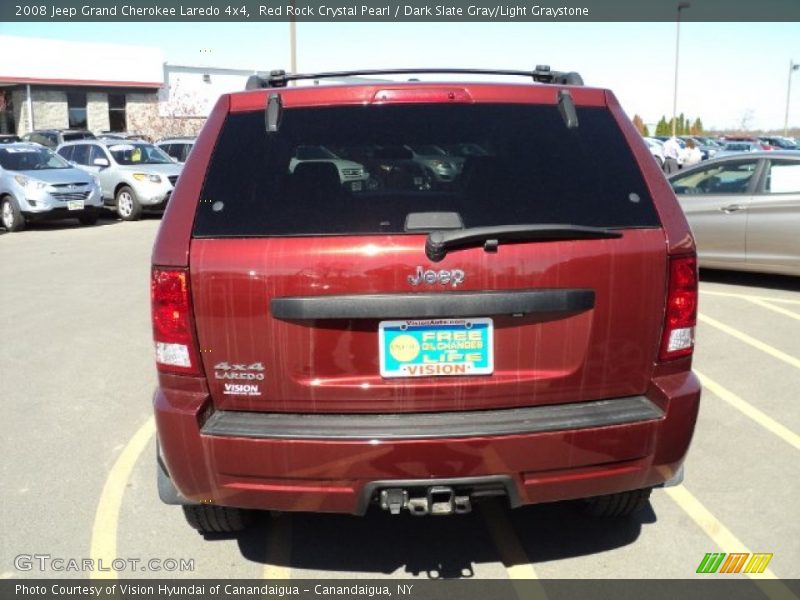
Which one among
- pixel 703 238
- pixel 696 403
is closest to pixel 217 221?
pixel 696 403

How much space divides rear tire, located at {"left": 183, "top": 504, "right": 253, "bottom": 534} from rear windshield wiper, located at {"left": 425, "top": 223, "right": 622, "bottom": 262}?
4.87 ft

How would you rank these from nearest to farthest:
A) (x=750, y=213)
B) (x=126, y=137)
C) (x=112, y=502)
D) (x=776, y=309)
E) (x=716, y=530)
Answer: (x=716, y=530)
(x=112, y=502)
(x=776, y=309)
(x=750, y=213)
(x=126, y=137)

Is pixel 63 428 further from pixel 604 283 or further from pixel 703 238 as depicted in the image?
pixel 703 238

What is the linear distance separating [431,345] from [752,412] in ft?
10.8

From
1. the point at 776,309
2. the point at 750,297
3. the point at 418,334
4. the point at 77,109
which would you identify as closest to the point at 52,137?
the point at 77,109

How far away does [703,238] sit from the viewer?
31.3 feet

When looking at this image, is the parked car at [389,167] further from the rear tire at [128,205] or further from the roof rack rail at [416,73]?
the rear tire at [128,205]

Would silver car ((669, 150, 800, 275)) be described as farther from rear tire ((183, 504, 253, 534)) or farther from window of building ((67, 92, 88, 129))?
window of building ((67, 92, 88, 129))

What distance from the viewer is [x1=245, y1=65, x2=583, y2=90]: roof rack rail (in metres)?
3.61

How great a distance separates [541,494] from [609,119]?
149 cm

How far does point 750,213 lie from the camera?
9.28 metres

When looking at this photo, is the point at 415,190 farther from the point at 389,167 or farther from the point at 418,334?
the point at 418,334

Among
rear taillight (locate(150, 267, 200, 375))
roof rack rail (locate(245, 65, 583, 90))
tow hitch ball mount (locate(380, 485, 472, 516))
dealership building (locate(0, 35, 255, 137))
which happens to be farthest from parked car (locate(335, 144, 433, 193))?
dealership building (locate(0, 35, 255, 137))

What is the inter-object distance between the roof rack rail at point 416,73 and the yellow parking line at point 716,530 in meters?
2.09
